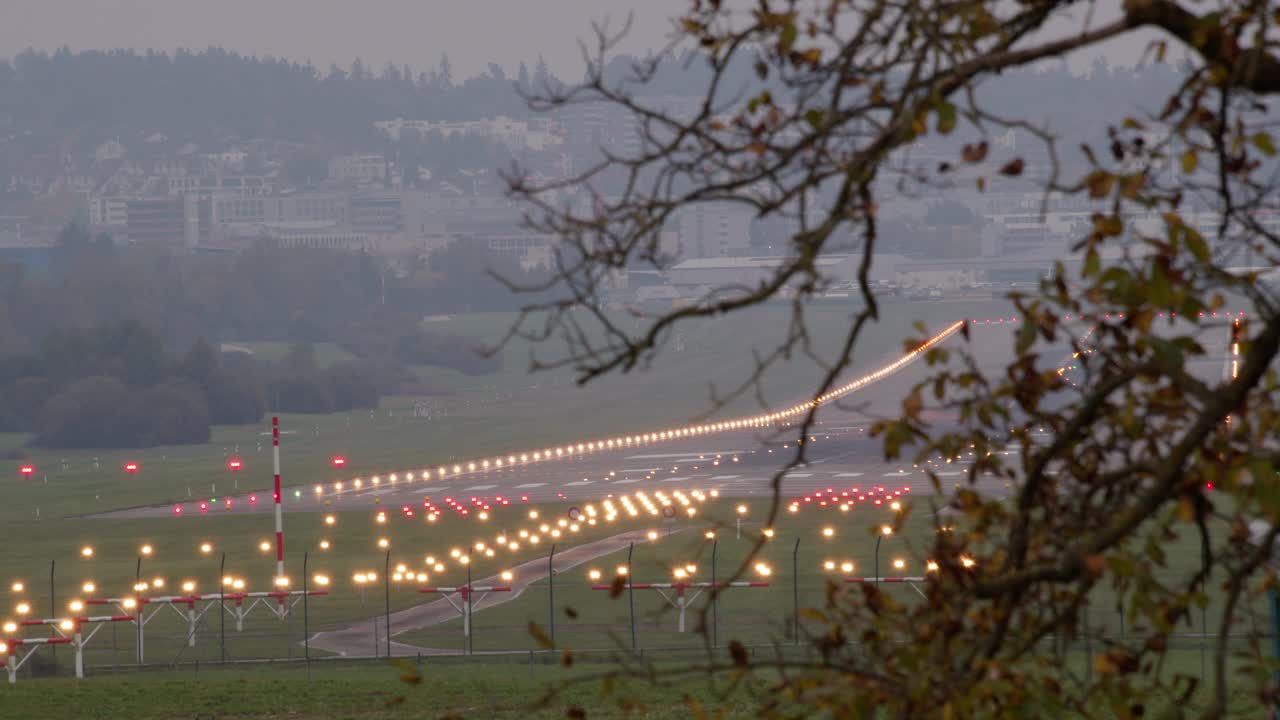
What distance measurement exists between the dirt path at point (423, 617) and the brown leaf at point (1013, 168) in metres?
24.9

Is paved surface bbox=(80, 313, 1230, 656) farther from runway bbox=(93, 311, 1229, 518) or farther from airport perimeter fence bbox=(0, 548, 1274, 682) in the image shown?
airport perimeter fence bbox=(0, 548, 1274, 682)

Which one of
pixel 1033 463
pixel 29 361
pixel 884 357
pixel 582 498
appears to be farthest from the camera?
pixel 884 357

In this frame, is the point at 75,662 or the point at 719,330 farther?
the point at 719,330

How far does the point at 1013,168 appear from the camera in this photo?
6754mm

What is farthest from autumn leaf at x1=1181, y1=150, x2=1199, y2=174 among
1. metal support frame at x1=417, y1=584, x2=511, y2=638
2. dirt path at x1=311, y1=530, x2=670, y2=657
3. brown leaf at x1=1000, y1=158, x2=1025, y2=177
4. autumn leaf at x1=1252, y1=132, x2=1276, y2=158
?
dirt path at x1=311, y1=530, x2=670, y2=657

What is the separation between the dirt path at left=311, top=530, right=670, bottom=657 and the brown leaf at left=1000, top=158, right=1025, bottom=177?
2488cm

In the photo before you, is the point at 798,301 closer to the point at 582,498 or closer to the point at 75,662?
the point at 75,662

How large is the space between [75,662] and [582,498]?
29661 mm

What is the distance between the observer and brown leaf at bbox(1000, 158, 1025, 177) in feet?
21.9

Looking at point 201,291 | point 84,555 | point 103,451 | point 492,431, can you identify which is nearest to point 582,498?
point 84,555

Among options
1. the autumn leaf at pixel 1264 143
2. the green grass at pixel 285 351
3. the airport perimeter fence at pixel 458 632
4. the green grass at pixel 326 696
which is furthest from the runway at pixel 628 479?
the green grass at pixel 285 351

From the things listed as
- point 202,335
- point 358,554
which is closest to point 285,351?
point 202,335

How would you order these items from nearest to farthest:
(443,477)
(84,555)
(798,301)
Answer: (798,301) < (84,555) < (443,477)

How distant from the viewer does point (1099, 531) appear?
23.1ft
